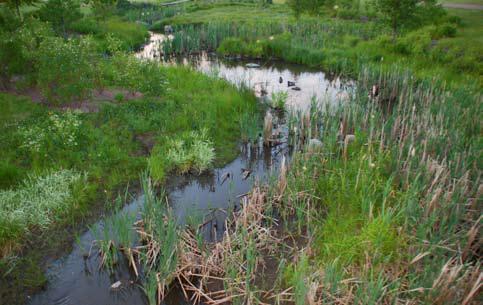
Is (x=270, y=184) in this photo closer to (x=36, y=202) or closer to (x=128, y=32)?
(x=36, y=202)

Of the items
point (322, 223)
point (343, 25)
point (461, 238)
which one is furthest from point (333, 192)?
point (343, 25)

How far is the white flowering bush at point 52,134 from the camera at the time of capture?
9328mm

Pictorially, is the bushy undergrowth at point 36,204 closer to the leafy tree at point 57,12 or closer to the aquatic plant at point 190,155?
the aquatic plant at point 190,155

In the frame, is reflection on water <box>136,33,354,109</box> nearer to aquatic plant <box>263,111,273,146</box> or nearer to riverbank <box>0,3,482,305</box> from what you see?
riverbank <box>0,3,482,305</box>

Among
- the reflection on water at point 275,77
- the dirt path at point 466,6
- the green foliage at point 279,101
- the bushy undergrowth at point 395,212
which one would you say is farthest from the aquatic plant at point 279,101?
the dirt path at point 466,6

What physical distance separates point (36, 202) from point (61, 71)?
194 inches

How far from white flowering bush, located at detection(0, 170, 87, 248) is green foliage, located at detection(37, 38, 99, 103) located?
144 inches

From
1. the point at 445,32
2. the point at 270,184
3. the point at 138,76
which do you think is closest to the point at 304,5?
the point at 445,32

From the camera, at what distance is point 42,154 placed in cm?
920

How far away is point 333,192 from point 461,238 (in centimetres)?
238

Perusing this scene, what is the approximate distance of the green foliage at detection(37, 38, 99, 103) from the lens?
11.1 m

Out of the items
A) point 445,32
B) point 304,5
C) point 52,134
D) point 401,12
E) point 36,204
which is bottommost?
point 36,204

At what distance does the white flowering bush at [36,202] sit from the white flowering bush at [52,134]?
120cm

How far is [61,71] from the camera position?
11062 mm
